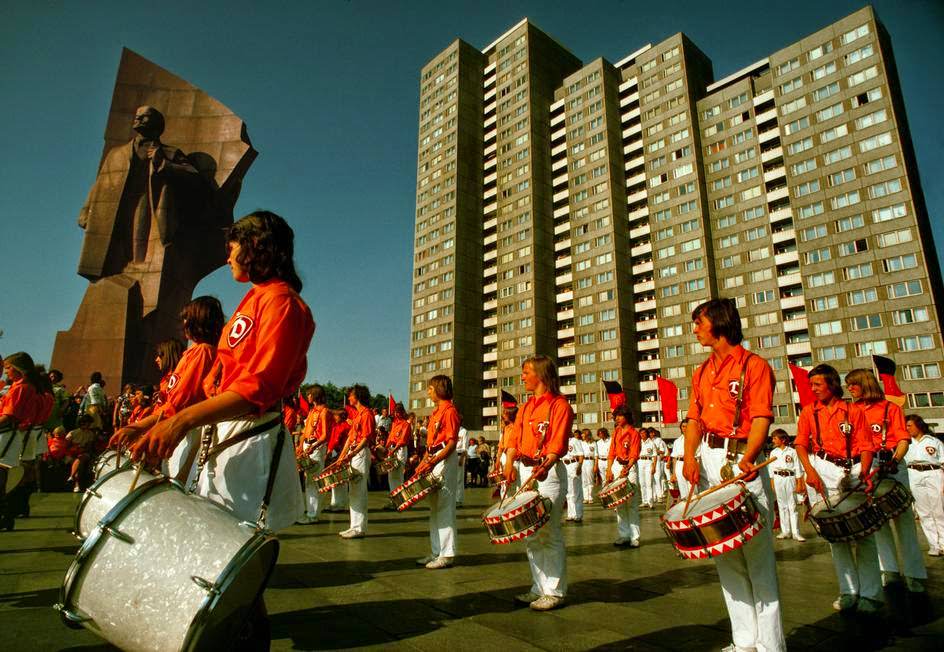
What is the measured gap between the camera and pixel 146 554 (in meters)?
1.93

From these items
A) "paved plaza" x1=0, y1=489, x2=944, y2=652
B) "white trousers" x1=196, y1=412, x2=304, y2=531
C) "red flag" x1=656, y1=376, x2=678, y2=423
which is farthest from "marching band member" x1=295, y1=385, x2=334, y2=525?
"red flag" x1=656, y1=376, x2=678, y2=423

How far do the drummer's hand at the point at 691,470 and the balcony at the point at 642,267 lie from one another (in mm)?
69780

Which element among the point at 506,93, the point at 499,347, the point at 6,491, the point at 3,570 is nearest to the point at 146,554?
the point at 3,570

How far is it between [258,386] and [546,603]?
138 inches

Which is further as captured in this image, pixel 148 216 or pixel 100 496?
pixel 148 216

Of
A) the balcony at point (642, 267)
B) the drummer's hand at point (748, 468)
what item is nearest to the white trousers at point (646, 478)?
the drummer's hand at point (748, 468)

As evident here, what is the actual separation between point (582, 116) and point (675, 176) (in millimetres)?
17473

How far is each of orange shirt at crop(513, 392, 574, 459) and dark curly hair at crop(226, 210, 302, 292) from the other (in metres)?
3.05

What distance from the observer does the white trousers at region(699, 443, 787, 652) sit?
3301 mm

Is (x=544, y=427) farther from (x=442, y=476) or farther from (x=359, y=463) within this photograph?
(x=359, y=463)

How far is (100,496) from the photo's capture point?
2.34 meters

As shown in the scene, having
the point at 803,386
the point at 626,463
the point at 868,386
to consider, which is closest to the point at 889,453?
the point at 868,386

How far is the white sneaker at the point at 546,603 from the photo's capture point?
4.61m

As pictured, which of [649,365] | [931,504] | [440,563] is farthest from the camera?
[649,365]
